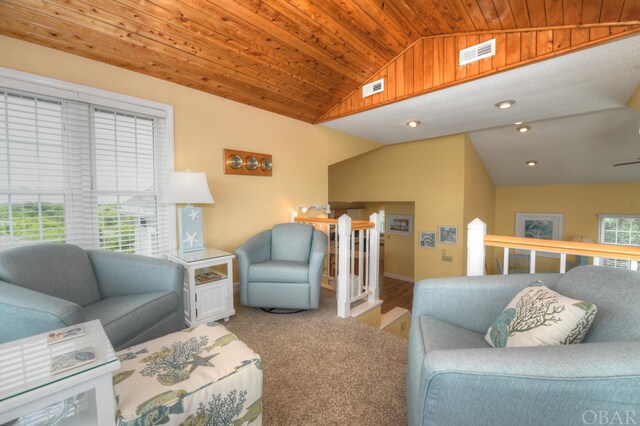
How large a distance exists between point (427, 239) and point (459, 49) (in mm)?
3406

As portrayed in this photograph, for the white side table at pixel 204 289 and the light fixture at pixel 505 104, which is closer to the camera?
the white side table at pixel 204 289

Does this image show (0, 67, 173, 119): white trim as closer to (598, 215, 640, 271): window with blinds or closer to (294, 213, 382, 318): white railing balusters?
(294, 213, 382, 318): white railing balusters

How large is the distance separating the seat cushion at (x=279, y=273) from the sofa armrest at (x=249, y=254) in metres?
0.07

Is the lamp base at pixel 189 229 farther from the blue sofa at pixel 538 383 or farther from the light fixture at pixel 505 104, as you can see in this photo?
the light fixture at pixel 505 104

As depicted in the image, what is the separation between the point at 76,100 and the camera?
2238mm

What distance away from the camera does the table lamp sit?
2393mm

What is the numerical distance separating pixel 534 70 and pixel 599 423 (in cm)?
266

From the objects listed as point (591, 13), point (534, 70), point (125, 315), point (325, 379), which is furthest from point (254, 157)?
point (591, 13)

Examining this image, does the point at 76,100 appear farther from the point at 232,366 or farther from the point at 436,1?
the point at 436,1

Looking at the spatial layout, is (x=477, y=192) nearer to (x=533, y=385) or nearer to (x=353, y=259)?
(x=353, y=259)

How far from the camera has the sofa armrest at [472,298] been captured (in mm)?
1457

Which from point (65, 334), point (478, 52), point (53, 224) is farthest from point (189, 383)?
point (478, 52)

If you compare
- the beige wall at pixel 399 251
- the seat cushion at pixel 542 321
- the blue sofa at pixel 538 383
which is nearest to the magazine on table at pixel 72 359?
the blue sofa at pixel 538 383

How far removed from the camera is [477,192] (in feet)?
17.2
